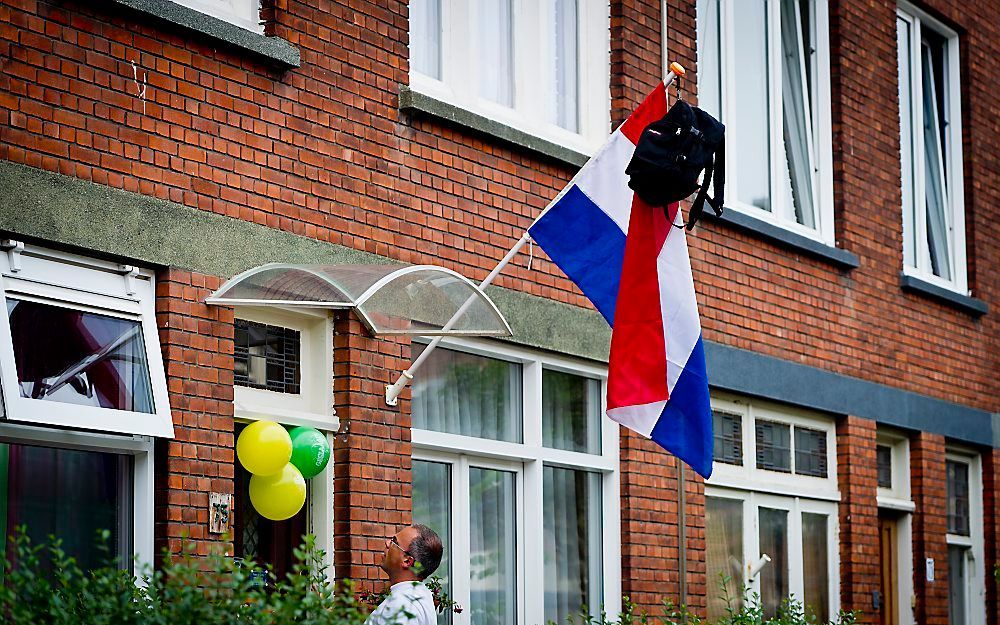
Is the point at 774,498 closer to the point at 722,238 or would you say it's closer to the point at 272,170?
the point at 722,238

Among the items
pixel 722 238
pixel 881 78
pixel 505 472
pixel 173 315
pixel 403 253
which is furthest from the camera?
pixel 881 78

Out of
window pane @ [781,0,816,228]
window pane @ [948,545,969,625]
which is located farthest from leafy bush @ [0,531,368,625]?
window pane @ [948,545,969,625]

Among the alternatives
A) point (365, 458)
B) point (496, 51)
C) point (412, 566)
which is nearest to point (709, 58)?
point (496, 51)

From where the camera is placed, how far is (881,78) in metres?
14.4

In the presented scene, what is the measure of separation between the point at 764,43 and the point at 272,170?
5.89 meters

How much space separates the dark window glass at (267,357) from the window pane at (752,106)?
4950 mm

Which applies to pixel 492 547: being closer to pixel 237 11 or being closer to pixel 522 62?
pixel 522 62

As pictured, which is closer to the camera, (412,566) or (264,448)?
(412,566)

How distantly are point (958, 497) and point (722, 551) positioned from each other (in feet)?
13.7

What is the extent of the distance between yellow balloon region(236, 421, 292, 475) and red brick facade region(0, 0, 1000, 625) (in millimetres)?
128

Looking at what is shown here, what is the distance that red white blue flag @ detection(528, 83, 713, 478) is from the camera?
28.9 ft

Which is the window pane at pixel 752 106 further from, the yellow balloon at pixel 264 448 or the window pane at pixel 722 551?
the yellow balloon at pixel 264 448

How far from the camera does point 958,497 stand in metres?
15.4

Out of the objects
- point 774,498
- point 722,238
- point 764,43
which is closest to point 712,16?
point 764,43
